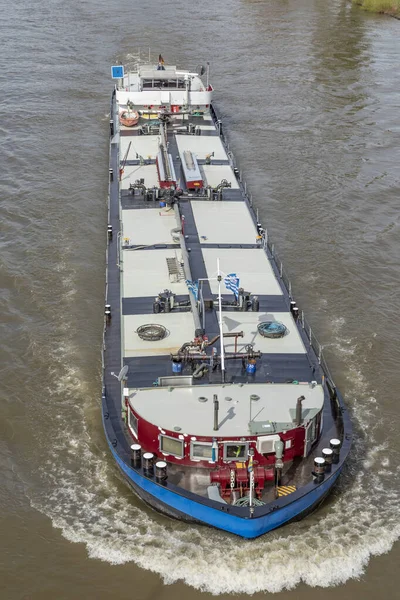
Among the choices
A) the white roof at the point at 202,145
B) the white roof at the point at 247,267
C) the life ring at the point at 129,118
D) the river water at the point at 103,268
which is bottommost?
the river water at the point at 103,268

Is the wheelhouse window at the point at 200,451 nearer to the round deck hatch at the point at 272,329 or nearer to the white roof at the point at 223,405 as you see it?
the white roof at the point at 223,405

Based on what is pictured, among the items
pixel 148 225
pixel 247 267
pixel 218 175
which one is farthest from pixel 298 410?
pixel 218 175

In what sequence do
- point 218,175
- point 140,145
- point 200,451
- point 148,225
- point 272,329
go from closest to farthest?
point 200,451, point 272,329, point 148,225, point 218,175, point 140,145

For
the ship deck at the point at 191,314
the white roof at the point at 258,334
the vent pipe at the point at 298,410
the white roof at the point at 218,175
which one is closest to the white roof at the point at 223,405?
the ship deck at the point at 191,314

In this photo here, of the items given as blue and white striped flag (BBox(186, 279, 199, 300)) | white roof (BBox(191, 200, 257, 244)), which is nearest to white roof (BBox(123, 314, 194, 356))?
blue and white striped flag (BBox(186, 279, 199, 300))

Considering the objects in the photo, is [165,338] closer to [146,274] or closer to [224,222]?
[146,274]

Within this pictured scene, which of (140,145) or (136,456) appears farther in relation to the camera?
(140,145)

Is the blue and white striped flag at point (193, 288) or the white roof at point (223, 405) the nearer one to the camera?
the white roof at point (223, 405)
